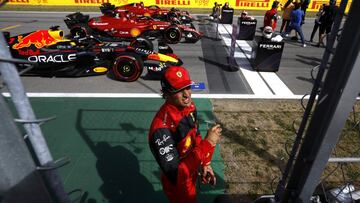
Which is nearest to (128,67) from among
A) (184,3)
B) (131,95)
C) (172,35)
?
(131,95)

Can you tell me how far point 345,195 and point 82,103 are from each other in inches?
228

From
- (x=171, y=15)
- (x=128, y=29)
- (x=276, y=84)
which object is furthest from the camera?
(x=171, y=15)

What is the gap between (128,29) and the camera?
11.2 metres

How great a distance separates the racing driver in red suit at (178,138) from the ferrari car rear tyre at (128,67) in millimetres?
4904

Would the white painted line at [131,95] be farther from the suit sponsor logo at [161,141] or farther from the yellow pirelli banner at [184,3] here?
the yellow pirelli banner at [184,3]

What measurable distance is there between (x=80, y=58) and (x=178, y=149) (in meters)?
5.85

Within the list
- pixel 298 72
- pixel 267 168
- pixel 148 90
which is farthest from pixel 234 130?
pixel 298 72

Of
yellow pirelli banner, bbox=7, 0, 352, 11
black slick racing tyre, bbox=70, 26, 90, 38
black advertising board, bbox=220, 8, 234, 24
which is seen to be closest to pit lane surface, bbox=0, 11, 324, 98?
black slick racing tyre, bbox=70, 26, 90, 38

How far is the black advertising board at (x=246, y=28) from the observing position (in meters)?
12.9

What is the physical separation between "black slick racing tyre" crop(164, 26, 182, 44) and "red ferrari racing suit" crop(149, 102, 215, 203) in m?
8.97

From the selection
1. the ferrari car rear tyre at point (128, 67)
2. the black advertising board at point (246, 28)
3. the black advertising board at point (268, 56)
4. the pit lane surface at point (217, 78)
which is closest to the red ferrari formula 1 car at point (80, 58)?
the ferrari car rear tyre at point (128, 67)

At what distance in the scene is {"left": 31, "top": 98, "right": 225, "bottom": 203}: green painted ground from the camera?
4.23 metres

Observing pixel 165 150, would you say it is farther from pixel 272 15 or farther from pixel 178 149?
pixel 272 15

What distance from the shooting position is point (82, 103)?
21.8 feet
